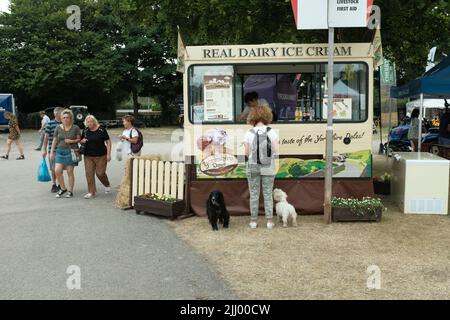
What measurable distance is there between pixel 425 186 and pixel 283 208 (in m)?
2.59

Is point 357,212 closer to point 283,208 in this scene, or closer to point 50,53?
point 283,208

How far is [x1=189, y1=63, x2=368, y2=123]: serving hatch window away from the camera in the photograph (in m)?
8.13

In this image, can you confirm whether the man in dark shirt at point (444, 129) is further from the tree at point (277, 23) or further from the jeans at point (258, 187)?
the jeans at point (258, 187)

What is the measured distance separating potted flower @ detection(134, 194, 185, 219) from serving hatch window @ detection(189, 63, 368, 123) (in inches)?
53.6

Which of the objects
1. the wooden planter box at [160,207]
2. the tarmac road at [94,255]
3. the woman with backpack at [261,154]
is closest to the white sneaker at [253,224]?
the woman with backpack at [261,154]

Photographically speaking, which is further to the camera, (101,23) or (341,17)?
(101,23)

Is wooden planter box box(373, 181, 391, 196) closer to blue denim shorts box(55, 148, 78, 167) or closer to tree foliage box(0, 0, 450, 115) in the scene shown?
blue denim shorts box(55, 148, 78, 167)

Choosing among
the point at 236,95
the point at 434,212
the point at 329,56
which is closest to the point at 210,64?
the point at 236,95

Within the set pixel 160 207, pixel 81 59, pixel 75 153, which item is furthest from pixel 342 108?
pixel 81 59

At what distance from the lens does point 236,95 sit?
8328mm

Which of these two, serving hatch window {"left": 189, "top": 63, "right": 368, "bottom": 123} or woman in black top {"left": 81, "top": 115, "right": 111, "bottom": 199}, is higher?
serving hatch window {"left": 189, "top": 63, "right": 368, "bottom": 123}

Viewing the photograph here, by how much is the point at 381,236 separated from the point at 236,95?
3150mm

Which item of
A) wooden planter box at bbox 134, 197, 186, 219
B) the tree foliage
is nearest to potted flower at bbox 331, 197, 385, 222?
wooden planter box at bbox 134, 197, 186, 219

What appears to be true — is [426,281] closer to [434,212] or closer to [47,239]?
[434,212]
